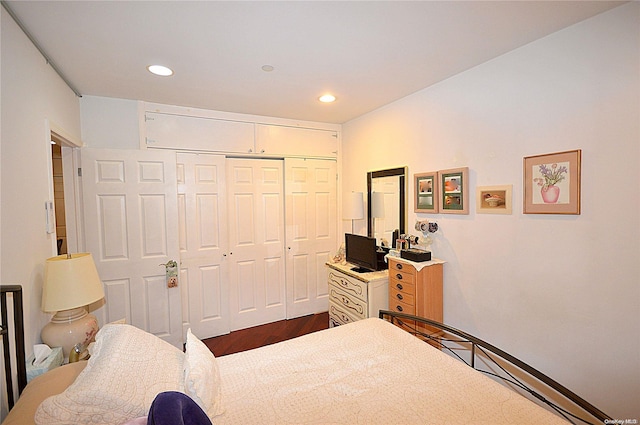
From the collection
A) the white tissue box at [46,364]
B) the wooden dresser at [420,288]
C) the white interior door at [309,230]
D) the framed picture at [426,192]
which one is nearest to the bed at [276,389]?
the white tissue box at [46,364]

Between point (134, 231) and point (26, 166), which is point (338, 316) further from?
point (26, 166)

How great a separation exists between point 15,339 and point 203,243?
6.25 ft

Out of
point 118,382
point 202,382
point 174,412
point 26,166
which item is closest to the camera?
point 174,412

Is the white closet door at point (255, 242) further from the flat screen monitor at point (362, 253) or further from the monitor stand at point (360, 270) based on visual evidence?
the monitor stand at point (360, 270)

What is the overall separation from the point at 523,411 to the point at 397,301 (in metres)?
1.43

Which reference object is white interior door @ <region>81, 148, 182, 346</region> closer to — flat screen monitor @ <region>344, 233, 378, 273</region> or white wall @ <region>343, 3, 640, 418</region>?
flat screen monitor @ <region>344, 233, 378, 273</region>

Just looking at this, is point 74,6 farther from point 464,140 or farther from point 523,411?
point 523,411

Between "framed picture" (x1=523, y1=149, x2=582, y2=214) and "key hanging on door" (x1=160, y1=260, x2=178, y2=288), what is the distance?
10.2 feet

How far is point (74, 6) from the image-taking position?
1.46 m

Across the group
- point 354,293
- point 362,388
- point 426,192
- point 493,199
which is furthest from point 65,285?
point 493,199

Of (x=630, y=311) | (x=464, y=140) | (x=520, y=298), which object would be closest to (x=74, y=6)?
(x=464, y=140)

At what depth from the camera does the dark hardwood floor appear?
311cm

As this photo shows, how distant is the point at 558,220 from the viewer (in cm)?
182

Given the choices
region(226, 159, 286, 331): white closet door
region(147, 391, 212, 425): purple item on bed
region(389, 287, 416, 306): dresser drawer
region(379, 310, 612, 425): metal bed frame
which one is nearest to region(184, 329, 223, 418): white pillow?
region(147, 391, 212, 425): purple item on bed
